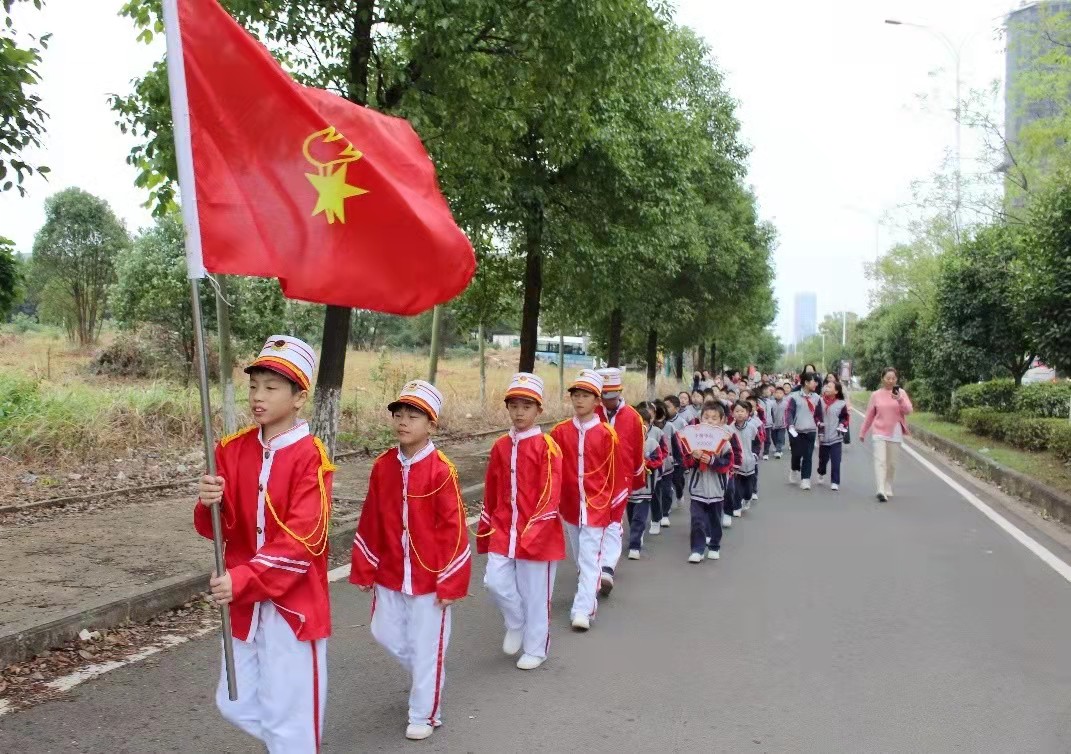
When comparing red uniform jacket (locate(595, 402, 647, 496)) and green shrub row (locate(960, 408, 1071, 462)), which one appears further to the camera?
green shrub row (locate(960, 408, 1071, 462))

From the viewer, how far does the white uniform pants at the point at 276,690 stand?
134 inches

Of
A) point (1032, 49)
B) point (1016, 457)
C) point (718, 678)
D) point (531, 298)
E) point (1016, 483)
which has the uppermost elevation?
point (1032, 49)

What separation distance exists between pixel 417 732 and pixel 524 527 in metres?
1.46

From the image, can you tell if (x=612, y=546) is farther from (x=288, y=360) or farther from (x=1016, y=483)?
(x=1016, y=483)

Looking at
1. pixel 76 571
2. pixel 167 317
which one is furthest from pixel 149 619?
pixel 167 317

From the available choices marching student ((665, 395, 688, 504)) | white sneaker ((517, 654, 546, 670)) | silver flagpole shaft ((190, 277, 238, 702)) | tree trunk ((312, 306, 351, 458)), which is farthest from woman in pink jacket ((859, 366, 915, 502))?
silver flagpole shaft ((190, 277, 238, 702))

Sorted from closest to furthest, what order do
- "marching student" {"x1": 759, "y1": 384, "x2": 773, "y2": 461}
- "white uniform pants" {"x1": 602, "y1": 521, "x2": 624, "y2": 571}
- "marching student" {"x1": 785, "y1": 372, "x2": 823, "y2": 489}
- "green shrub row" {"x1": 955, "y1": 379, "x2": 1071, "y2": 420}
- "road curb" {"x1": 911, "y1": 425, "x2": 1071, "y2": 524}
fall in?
"white uniform pants" {"x1": 602, "y1": 521, "x2": 624, "y2": 571}
"road curb" {"x1": 911, "y1": 425, "x2": 1071, "y2": 524}
"marching student" {"x1": 785, "y1": 372, "x2": 823, "y2": 489}
"marching student" {"x1": 759, "y1": 384, "x2": 773, "y2": 461}
"green shrub row" {"x1": 955, "y1": 379, "x2": 1071, "y2": 420}

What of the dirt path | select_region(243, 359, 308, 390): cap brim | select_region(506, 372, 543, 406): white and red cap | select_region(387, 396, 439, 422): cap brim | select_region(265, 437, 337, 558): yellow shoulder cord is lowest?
the dirt path

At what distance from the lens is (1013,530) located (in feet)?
33.7

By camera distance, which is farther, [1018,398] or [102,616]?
[1018,398]

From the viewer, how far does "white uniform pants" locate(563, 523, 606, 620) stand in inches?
245

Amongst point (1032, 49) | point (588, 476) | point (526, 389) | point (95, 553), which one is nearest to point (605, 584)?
point (588, 476)

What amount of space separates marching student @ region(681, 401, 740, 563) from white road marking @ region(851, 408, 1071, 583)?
2795mm

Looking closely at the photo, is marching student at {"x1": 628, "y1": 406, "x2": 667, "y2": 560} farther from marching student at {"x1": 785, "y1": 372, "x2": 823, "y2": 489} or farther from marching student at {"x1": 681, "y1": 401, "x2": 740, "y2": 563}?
marching student at {"x1": 785, "y1": 372, "x2": 823, "y2": 489}
